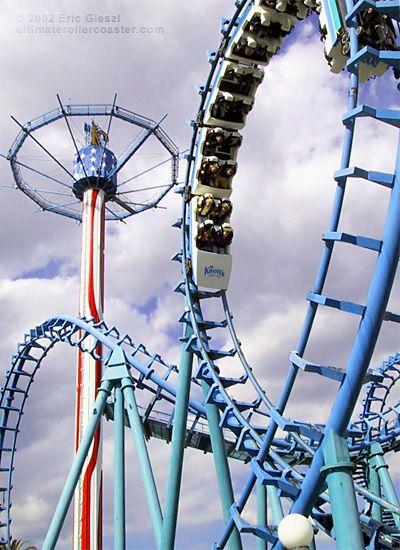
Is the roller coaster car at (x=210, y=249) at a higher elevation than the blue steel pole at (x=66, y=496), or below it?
higher

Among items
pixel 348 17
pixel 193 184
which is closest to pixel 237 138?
pixel 193 184

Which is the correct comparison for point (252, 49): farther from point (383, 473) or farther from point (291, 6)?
point (383, 473)

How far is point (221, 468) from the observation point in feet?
29.7

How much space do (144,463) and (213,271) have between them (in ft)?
11.3

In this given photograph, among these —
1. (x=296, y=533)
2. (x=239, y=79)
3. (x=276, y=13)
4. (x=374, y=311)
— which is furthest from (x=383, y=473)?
(x=296, y=533)

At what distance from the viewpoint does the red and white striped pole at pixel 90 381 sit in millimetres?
17375

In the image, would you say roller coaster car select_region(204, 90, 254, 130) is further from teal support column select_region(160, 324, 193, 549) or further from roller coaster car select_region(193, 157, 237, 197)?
teal support column select_region(160, 324, 193, 549)

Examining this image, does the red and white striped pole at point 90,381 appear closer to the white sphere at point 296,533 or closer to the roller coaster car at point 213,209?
the roller coaster car at point 213,209

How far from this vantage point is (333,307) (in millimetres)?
6023

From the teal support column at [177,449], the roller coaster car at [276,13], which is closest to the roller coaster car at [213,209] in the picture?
the teal support column at [177,449]

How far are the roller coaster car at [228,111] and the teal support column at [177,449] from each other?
289cm

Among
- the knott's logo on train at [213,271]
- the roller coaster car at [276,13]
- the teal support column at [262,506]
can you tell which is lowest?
the teal support column at [262,506]

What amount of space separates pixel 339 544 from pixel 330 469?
0.62 metres

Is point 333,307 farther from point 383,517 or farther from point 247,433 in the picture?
point 383,517
